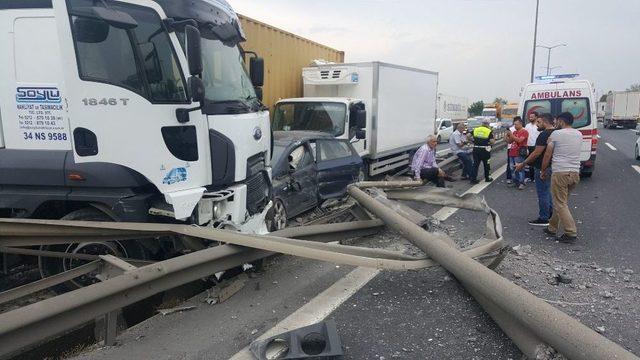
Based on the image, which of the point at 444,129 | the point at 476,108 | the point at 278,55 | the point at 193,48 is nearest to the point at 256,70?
the point at 193,48

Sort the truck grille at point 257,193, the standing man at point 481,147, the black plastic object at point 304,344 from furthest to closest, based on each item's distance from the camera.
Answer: the standing man at point 481,147 < the truck grille at point 257,193 < the black plastic object at point 304,344

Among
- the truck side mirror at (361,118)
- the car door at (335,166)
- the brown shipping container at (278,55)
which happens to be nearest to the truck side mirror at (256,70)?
the car door at (335,166)

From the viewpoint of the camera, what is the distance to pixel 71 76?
147 inches

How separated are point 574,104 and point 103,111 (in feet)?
37.3

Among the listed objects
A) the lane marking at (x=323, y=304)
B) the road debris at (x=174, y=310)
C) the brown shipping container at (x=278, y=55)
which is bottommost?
the road debris at (x=174, y=310)

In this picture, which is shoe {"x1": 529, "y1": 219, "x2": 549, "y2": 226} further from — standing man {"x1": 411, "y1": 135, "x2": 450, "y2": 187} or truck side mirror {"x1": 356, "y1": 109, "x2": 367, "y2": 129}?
truck side mirror {"x1": 356, "y1": 109, "x2": 367, "y2": 129}

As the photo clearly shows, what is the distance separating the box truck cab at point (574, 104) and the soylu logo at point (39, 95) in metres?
11.1

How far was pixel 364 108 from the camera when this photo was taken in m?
9.70

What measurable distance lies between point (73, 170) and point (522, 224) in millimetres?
6329

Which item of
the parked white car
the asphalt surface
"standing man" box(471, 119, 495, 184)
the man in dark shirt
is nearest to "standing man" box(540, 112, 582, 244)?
the man in dark shirt

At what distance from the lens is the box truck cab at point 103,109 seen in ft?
12.5

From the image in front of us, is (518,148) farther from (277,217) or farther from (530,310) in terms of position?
(530,310)

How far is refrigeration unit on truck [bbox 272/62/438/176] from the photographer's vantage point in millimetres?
9328

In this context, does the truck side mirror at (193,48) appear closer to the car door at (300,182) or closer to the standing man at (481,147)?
the car door at (300,182)
